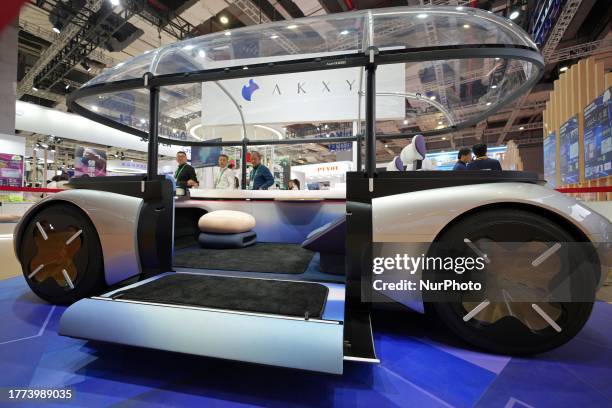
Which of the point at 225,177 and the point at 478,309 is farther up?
the point at 225,177

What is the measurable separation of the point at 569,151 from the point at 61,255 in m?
9.49

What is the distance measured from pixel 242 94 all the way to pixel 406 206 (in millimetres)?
4321

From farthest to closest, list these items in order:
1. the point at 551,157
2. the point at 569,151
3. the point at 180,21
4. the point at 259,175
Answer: the point at 551,157
the point at 180,21
the point at 569,151
the point at 259,175

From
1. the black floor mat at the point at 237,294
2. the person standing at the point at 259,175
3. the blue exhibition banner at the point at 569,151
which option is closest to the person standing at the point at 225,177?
the person standing at the point at 259,175

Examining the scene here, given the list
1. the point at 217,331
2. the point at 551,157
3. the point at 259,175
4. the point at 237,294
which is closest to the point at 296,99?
the point at 259,175

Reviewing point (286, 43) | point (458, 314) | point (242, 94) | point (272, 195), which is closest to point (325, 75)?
point (242, 94)

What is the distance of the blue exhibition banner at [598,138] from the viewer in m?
4.99

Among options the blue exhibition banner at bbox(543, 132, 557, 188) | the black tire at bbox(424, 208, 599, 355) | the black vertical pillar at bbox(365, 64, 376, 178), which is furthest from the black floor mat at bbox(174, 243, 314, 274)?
the blue exhibition banner at bbox(543, 132, 557, 188)

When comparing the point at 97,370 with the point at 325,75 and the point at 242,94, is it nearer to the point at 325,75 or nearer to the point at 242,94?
the point at 242,94

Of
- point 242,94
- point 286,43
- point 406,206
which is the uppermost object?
point 242,94

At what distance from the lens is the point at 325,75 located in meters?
5.05

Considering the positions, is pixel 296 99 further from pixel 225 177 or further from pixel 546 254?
pixel 546 254

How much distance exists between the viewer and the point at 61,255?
2.03 m

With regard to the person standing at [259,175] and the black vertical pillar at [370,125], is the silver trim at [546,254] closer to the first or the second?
the black vertical pillar at [370,125]
